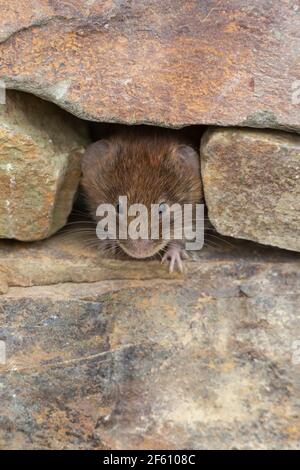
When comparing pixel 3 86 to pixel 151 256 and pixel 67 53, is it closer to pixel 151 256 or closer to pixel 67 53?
pixel 67 53

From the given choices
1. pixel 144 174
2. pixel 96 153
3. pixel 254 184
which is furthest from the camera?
pixel 96 153

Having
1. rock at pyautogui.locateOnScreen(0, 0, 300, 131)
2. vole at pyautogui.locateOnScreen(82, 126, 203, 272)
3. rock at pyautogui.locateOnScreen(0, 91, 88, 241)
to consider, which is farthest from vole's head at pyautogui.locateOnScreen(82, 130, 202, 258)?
rock at pyautogui.locateOnScreen(0, 0, 300, 131)

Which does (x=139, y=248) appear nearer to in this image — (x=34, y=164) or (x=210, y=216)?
(x=210, y=216)

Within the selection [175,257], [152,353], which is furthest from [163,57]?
[152,353]

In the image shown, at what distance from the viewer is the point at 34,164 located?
3.37m

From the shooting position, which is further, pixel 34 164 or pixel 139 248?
pixel 139 248

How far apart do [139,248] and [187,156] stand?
611 millimetres

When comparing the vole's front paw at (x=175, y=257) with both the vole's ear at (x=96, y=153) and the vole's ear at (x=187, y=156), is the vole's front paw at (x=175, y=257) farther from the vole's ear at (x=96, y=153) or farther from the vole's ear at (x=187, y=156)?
the vole's ear at (x=96, y=153)

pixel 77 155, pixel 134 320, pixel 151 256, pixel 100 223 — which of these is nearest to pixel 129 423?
pixel 134 320

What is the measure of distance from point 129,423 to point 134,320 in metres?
0.62

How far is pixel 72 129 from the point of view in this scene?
3842mm

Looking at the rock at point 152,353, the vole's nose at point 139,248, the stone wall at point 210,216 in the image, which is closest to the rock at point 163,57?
the stone wall at point 210,216

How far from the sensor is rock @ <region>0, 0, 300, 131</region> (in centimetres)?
305

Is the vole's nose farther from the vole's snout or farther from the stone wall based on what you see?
the stone wall
